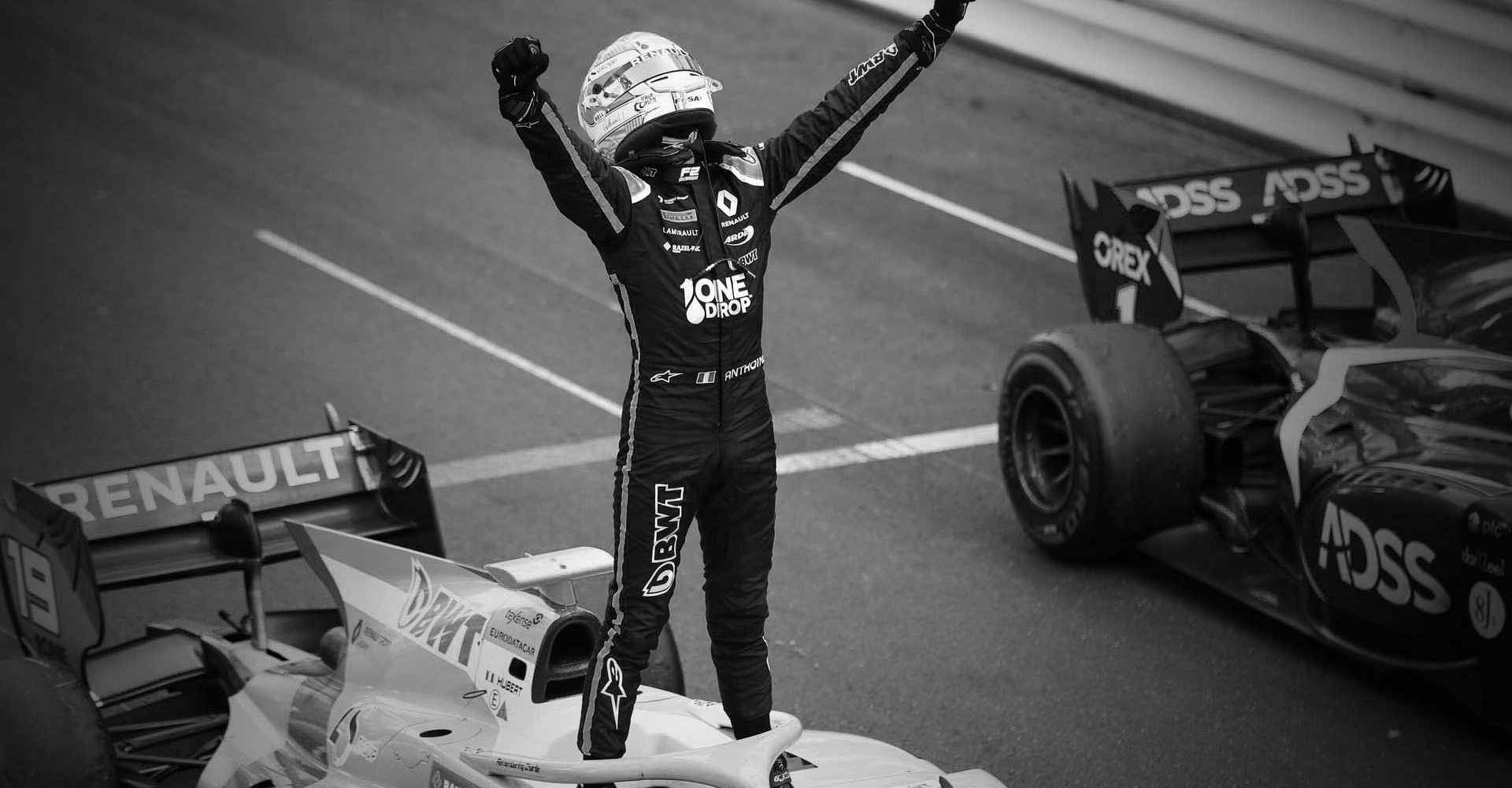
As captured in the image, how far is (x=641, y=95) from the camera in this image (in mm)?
4508

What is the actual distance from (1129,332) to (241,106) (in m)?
8.32

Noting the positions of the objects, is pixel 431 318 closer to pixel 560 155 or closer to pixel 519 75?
pixel 560 155

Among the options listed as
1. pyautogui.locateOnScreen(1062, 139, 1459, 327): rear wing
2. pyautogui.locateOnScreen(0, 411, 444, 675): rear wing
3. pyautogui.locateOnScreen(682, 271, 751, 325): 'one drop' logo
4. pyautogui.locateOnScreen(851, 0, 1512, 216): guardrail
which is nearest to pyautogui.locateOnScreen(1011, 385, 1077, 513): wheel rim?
pyautogui.locateOnScreen(1062, 139, 1459, 327): rear wing

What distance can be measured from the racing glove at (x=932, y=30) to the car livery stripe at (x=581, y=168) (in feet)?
3.36

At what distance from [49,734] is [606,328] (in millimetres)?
5164

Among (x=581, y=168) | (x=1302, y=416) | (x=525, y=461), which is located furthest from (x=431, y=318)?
(x=581, y=168)

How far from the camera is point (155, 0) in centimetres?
1527

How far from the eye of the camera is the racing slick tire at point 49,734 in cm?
495

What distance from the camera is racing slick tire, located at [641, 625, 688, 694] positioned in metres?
5.66

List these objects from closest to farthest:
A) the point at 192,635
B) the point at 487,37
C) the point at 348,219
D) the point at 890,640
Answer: the point at 192,635
the point at 890,640
the point at 348,219
the point at 487,37

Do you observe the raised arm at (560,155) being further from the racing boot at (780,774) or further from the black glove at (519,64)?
the racing boot at (780,774)

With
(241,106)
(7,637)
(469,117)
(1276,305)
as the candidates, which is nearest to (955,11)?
(7,637)

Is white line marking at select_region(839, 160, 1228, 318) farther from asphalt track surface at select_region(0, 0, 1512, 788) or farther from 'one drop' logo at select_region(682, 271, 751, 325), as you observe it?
'one drop' logo at select_region(682, 271, 751, 325)

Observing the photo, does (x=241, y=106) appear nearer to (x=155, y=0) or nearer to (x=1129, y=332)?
(x=155, y=0)
